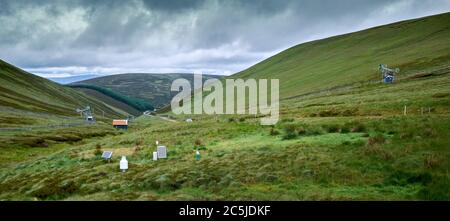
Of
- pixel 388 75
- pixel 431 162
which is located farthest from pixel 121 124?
pixel 431 162

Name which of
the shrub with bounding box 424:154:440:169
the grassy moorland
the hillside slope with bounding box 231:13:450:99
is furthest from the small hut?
the shrub with bounding box 424:154:440:169

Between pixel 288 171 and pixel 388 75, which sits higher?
pixel 388 75

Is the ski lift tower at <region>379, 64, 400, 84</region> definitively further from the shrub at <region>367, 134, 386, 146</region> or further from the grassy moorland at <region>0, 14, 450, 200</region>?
the shrub at <region>367, 134, 386, 146</region>

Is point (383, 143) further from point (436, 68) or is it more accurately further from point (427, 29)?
point (427, 29)

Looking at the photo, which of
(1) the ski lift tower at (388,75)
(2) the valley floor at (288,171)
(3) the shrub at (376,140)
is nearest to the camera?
(2) the valley floor at (288,171)

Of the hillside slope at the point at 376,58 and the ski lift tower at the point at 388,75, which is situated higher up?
the hillside slope at the point at 376,58

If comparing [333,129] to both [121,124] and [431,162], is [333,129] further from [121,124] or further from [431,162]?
[121,124]

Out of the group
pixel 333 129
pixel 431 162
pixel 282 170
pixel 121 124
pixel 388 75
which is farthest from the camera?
pixel 121 124

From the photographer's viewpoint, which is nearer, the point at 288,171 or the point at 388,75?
the point at 288,171

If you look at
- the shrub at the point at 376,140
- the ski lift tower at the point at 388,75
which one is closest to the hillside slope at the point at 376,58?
the ski lift tower at the point at 388,75

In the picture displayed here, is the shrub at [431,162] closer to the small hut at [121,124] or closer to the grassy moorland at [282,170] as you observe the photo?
the grassy moorland at [282,170]
